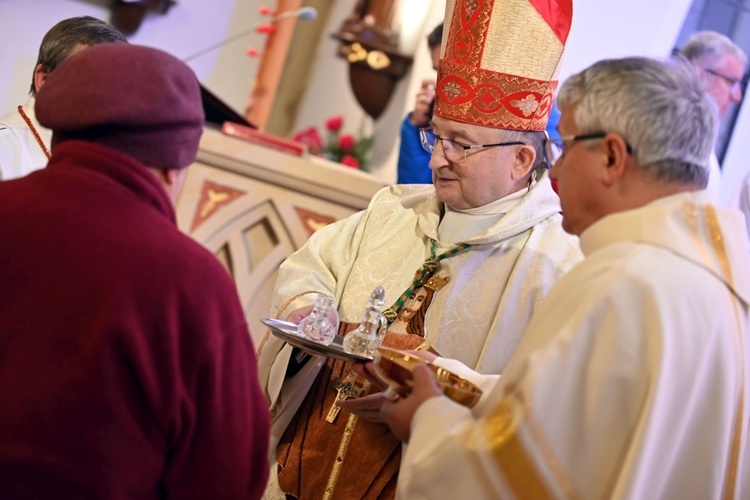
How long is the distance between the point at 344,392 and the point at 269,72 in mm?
6682

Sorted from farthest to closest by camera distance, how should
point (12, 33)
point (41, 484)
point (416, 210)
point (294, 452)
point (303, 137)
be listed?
1. point (303, 137)
2. point (12, 33)
3. point (416, 210)
4. point (294, 452)
5. point (41, 484)

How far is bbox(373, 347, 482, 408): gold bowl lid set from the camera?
7.86ft

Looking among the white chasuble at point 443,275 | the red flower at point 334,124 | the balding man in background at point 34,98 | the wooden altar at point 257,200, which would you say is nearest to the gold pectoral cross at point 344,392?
the white chasuble at point 443,275

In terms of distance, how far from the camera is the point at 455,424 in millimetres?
2186

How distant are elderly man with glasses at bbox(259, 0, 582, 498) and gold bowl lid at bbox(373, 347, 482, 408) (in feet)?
2.10

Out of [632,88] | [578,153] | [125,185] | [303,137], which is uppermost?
[632,88]

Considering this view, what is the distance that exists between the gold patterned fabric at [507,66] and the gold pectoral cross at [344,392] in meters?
0.89

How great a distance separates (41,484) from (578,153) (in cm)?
129

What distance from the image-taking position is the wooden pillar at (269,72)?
9500 millimetres

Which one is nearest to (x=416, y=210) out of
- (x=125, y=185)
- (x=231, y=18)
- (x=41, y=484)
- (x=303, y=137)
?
(x=125, y=185)

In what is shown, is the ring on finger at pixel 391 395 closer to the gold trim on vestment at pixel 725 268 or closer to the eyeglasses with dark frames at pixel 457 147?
the gold trim on vestment at pixel 725 268

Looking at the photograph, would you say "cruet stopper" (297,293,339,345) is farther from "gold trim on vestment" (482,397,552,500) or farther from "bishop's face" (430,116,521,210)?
"gold trim on vestment" (482,397,552,500)

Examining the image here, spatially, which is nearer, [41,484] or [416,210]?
[41,484]

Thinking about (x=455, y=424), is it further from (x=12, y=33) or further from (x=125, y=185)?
(x=12, y=33)
